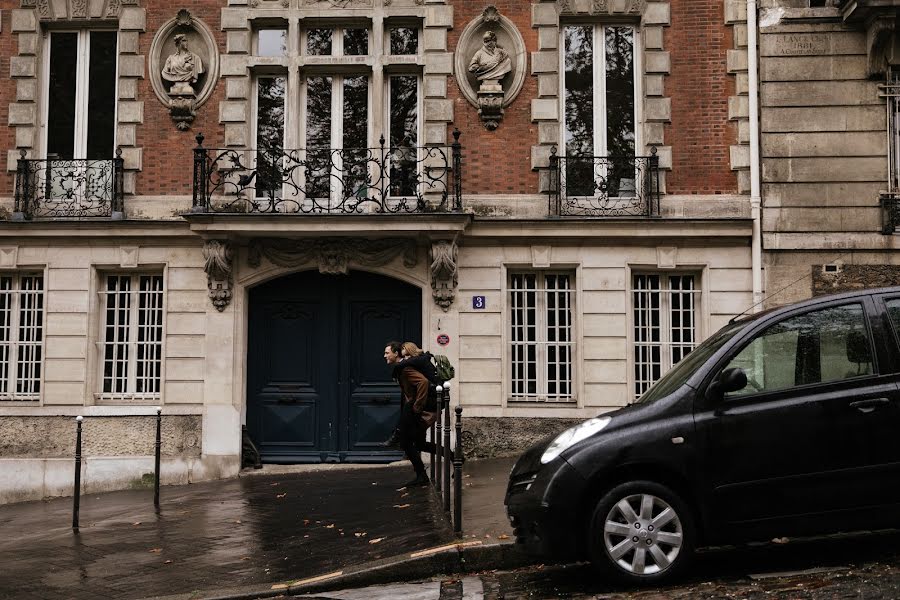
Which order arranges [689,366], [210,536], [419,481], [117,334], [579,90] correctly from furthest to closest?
[579,90] < [117,334] < [419,481] < [210,536] < [689,366]

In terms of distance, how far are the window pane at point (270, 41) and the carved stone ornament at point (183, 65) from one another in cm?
69

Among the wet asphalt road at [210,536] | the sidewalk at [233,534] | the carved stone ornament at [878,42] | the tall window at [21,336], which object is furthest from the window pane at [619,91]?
the tall window at [21,336]

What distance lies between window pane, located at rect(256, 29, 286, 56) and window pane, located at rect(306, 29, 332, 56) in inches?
15.6

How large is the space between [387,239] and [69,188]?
510 centimetres

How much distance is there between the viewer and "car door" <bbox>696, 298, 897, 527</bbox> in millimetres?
5945

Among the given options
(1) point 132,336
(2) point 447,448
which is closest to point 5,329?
(1) point 132,336

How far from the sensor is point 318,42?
14070 mm

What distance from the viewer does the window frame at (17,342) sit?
13500 millimetres

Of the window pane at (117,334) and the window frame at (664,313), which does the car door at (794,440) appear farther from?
the window pane at (117,334)

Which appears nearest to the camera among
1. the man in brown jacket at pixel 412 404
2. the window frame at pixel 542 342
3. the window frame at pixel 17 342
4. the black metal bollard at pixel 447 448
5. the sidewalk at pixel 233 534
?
the sidewalk at pixel 233 534

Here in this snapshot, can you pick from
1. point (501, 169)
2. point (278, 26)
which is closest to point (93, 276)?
point (278, 26)

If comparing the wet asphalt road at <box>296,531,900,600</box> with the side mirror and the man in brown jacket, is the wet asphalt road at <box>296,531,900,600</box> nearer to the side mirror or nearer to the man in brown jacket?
the side mirror

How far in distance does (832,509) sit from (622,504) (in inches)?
55.4

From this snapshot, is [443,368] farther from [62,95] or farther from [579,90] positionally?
→ [62,95]
